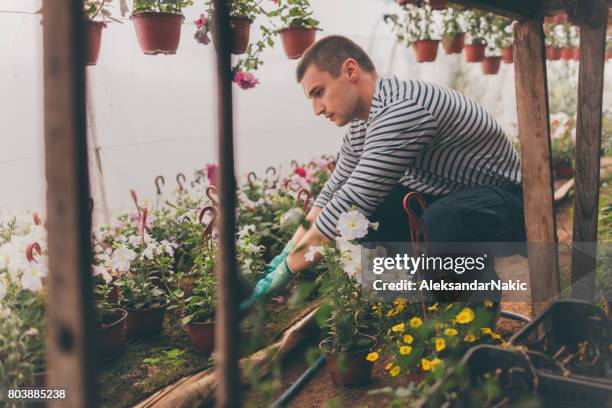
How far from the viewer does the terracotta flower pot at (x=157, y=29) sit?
2773 millimetres

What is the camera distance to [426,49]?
16.1ft

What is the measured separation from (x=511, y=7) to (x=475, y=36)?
10.4 feet

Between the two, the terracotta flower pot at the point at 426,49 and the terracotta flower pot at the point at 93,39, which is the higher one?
the terracotta flower pot at the point at 426,49

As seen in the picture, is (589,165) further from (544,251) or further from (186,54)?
(186,54)

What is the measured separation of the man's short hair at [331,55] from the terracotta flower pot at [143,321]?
3.87 feet

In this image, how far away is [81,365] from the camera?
0.79 meters

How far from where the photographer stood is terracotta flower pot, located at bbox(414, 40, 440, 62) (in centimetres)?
489

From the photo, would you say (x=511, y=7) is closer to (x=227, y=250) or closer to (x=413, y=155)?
(x=413, y=155)

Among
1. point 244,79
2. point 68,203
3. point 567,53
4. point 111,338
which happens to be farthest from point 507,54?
point 68,203

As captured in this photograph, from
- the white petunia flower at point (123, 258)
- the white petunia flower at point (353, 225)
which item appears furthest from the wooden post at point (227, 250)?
the white petunia flower at point (123, 258)

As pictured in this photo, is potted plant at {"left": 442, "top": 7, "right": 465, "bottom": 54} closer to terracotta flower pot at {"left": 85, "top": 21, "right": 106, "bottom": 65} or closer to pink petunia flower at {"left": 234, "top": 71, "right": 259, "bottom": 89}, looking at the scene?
pink petunia flower at {"left": 234, "top": 71, "right": 259, "bottom": 89}

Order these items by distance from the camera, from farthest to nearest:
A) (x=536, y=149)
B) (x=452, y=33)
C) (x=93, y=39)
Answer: (x=452, y=33)
(x=93, y=39)
(x=536, y=149)

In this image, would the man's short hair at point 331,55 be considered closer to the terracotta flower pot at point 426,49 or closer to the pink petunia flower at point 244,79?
the pink petunia flower at point 244,79

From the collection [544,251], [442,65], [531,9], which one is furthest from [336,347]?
[442,65]
